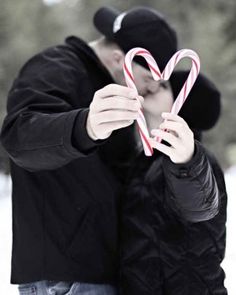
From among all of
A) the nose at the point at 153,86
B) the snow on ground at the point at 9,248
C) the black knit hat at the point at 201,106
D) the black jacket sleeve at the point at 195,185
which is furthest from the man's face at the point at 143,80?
the snow on ground at the point at 9,248

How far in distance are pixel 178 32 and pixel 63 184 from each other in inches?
189

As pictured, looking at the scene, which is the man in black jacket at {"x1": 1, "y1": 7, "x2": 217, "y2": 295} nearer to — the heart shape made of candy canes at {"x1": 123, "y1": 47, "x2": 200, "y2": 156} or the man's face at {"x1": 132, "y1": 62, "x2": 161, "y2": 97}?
the man's face at {"x1": 132, "y1": 62, "x2": 161, "y2": 97}

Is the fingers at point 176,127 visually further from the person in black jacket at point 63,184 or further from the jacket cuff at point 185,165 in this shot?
the person in black jacket at point 63,184

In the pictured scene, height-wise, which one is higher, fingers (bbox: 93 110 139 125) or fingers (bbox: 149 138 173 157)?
fingers (bbox: 93 110 139 125)

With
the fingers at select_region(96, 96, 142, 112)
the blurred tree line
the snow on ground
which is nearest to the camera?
the fingers at select_region(96, 96, 142, 112)

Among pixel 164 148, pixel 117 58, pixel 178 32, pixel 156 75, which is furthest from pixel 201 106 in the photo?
pixel 178 32

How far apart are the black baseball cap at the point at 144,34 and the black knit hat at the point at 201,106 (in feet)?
0.42

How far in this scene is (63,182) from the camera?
1.08 metres

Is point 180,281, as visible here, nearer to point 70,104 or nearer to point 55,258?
point 55,258

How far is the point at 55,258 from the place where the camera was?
1.07 m

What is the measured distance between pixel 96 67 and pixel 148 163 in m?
0.26

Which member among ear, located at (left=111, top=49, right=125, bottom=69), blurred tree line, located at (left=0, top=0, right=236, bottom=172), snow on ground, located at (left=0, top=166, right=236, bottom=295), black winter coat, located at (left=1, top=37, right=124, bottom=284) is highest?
blurred tree line, located at (left=0, top=0, right=236, bottom=172)

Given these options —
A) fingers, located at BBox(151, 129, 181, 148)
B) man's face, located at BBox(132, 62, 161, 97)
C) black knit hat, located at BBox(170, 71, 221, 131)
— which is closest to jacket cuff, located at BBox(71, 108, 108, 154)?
fingers, located at BBox(151, 129, 181, 148)

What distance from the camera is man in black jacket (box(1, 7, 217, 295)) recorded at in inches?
39.2
